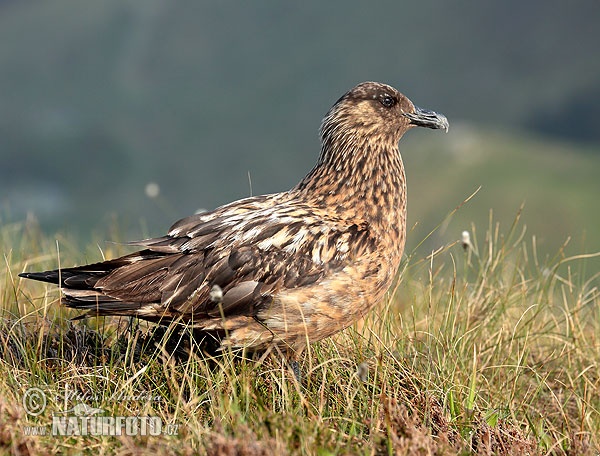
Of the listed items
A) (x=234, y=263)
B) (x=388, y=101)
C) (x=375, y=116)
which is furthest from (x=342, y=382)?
(x=388, y=101)

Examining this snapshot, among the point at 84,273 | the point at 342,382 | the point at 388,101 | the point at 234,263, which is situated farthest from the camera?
the point at 388,101

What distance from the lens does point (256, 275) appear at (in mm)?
5004

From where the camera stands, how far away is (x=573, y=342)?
6434 mm

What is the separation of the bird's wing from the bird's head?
1021 millimetres

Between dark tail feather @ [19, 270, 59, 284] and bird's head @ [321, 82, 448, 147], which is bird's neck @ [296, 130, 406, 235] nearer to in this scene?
bird's head @ [321, 82, 448, 147]

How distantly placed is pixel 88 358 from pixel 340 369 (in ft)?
5.41

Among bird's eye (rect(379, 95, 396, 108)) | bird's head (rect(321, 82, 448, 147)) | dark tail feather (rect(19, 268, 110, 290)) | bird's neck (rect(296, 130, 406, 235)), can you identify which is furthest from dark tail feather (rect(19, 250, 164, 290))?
bird's eye (rect(379, 95, 396, 108))

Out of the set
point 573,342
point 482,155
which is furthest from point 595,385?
point 482,155

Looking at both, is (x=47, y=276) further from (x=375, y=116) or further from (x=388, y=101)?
(x=388, y=101)

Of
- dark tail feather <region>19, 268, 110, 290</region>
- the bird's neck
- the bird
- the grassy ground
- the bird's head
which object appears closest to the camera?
the grassy ground

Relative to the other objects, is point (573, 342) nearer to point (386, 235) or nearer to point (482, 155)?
point (386, 235)

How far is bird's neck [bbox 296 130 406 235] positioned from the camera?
5539 mm

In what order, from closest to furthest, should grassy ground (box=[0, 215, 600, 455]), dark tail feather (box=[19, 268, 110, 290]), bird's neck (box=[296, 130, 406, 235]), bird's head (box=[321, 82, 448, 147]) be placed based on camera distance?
grassy ground (box=[0, 215, 600, 455])
dark tail feather (box=[19, 268, 110, 290])
bird's neck (box=[296, 130, 406, 235])
bird's head (box=[321, 82, 448, 147])

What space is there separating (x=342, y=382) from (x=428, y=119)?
226 centimetres
